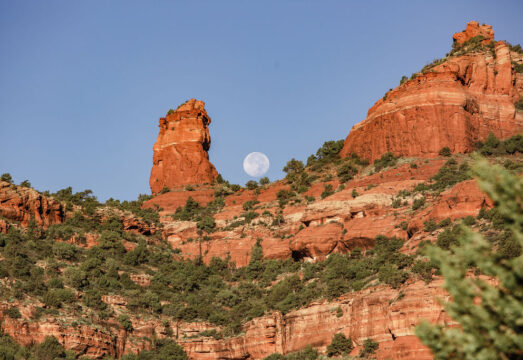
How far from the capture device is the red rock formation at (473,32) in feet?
317

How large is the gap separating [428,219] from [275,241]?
846 inches

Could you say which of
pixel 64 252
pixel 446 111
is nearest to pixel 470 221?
pixel 446 111

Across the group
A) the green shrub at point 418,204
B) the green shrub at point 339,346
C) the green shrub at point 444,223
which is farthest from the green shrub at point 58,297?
the green shrub at point 418,204

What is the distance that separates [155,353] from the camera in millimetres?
53094

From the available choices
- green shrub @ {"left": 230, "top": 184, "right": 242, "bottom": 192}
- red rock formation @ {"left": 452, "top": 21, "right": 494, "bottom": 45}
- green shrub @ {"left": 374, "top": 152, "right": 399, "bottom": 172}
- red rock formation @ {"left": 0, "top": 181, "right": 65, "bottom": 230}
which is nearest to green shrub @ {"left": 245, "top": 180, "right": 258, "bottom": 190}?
green shrub @ {"left": 230, "top": 184, "right": 242, "bottom": 192}

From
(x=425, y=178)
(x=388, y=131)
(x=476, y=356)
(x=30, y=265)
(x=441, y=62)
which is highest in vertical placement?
(x=441, y=62)

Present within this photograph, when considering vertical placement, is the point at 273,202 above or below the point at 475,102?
below

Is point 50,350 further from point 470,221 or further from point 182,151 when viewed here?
point 182,151

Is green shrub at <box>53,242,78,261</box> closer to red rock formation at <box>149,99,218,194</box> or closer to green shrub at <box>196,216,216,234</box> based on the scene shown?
green shrub at <box>196,216,216,234</box>

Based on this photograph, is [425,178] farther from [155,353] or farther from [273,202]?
[155,353]

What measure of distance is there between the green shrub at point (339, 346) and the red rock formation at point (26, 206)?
34.4m

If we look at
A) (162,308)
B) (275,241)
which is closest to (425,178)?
(275,241)

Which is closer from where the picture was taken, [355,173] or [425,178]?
[425,178]

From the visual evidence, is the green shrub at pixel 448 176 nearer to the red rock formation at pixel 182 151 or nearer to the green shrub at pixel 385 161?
the green shrub at pixel 385 161
